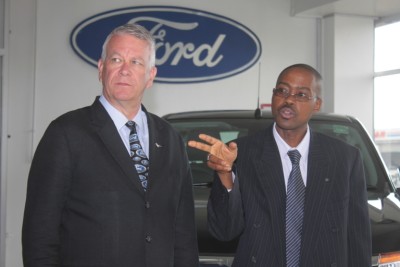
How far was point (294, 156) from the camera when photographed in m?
2.29

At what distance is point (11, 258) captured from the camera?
247 inches

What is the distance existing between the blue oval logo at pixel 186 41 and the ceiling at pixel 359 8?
38.3 inches

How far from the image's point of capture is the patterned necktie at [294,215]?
6.97ft

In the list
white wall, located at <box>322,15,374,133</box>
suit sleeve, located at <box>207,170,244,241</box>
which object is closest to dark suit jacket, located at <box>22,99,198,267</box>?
suit sleeve, located at <box>207,170,244,241</box>

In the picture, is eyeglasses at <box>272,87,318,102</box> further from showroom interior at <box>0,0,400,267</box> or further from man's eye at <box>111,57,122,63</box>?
showroom interior at <box>0,0,400,267</box>

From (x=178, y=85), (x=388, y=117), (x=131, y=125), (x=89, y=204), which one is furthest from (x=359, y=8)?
(x=89, y=204)

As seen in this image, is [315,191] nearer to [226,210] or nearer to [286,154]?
[286,154]

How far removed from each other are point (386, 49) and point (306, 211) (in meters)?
7.12

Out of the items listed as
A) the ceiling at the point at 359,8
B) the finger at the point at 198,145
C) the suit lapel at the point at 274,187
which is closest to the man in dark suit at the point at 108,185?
the finger at the point at 198,145

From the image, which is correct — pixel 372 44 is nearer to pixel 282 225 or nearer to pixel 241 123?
pixel 241 123

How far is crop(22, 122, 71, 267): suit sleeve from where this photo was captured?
5.68 ft

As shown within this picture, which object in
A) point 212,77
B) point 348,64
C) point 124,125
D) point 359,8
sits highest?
point 359,8

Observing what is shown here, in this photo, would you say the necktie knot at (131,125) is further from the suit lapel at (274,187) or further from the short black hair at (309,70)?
the short black hair at (309,70)

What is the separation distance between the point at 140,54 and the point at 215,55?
228 inches
